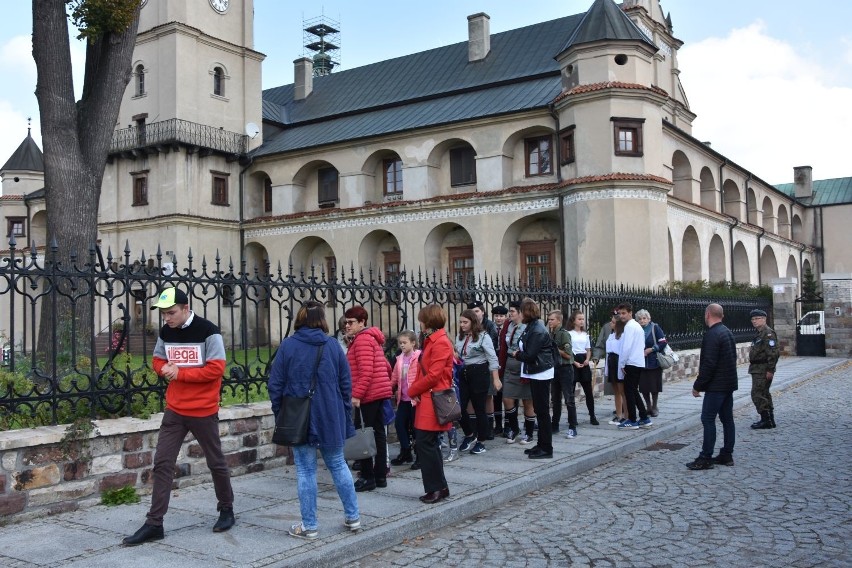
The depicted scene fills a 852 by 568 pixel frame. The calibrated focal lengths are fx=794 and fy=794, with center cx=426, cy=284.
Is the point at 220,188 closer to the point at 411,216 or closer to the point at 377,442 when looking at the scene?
the point at 411,216

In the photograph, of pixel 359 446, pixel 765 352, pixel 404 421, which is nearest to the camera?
pixel 359 446

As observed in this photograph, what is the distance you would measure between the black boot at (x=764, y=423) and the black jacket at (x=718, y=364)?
329 centimetres

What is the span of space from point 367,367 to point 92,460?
8.48 feet

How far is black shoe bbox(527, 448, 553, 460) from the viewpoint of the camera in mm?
9195

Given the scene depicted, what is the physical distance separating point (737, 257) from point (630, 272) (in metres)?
16.9

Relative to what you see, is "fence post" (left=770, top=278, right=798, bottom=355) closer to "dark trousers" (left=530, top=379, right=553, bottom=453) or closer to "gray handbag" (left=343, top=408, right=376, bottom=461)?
"dark trousers" (left=530, top=379, right=553, bottom=453)

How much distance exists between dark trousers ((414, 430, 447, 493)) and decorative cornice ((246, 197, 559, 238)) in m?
22.6

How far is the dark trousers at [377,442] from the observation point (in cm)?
768

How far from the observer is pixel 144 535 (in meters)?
5.76

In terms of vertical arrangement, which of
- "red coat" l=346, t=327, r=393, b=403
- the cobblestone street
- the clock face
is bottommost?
the cobblestone street

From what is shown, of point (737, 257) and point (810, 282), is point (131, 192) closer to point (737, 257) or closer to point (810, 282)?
point (737, 257)

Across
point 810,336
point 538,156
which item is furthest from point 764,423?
point 538,156

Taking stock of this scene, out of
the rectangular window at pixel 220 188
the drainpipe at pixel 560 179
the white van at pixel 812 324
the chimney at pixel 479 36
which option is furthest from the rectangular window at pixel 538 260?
the rectangular window at pixel 220 188

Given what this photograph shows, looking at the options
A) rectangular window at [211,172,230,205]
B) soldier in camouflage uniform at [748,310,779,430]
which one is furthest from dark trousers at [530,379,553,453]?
rectangular window at [211,172,230,205]
